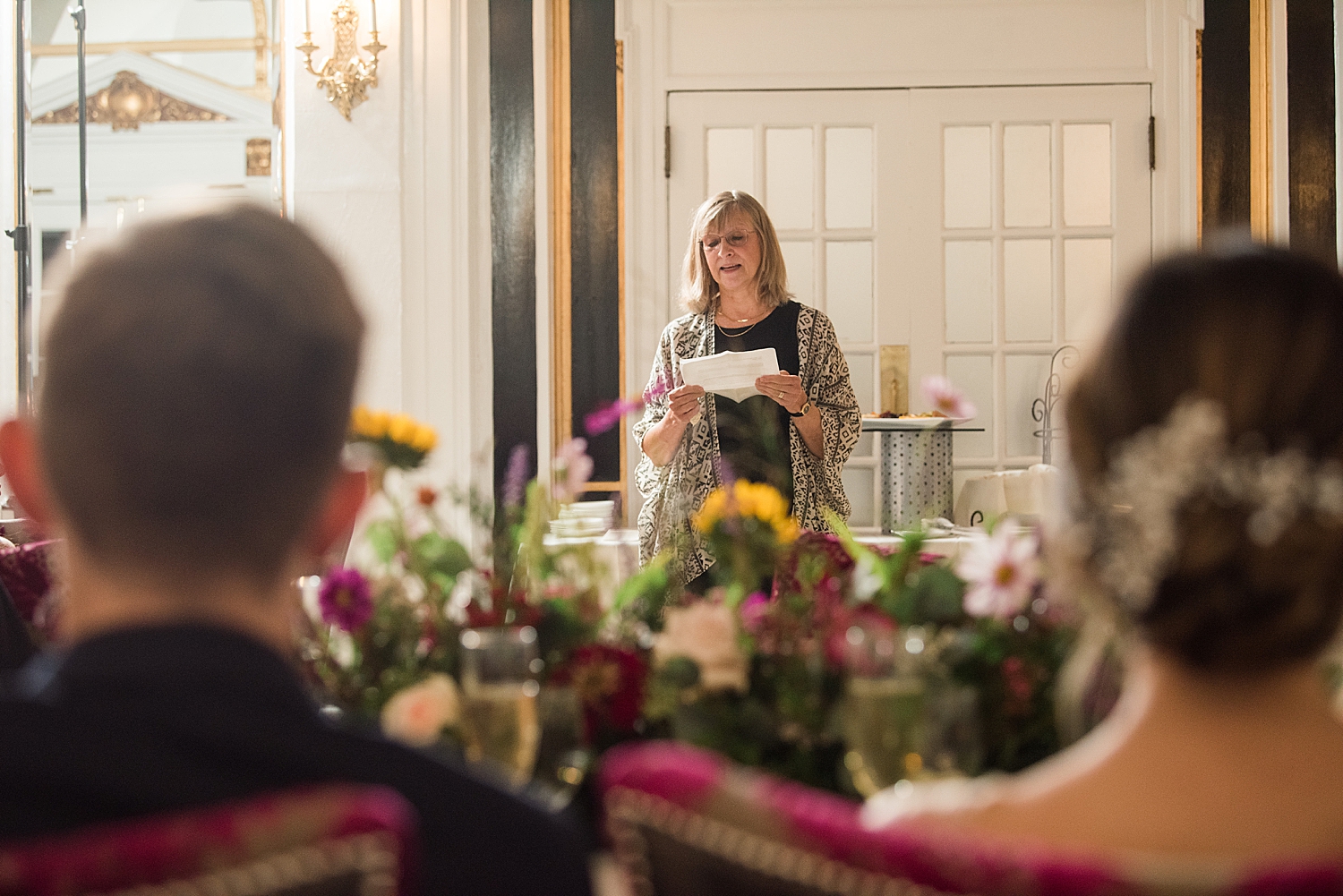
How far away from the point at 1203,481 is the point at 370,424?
0.88 m

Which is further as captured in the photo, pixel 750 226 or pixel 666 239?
pixel 666 239

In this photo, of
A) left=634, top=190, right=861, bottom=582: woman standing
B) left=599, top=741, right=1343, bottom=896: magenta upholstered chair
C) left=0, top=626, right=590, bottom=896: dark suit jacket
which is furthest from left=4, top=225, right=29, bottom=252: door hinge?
left=599, top=741, right=1343, bottom=896: magenta upholstered chair

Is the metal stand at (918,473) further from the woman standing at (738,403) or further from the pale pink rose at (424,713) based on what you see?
the pale pink rose at (424,713)

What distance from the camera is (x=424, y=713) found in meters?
1.16

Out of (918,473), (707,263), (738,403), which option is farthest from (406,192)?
(918,473)

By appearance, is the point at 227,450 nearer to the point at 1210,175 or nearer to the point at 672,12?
the point at 672,12

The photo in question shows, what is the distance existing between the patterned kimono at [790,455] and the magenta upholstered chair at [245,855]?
2.50 meters

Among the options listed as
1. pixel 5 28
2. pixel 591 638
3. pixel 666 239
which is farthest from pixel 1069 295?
pixel 5 28

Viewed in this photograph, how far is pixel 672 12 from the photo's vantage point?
4492mm

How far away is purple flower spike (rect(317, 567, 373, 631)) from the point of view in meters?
1.36

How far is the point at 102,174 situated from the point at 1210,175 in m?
7.94

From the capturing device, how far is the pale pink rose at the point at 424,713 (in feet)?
3.78

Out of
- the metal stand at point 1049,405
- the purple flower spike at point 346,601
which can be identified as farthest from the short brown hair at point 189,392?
the metal stand at point 1049,405

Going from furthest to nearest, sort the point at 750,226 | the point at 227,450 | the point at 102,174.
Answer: the point at 102,174
the point at 750,226
the point at 227,450
